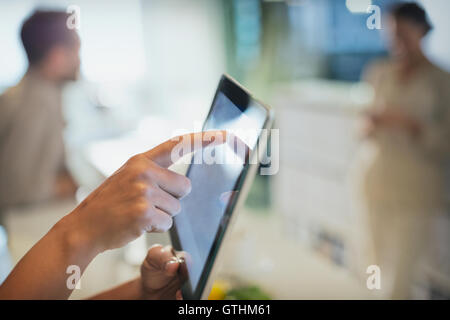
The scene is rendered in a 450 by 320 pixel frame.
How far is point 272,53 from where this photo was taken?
2.72 metres

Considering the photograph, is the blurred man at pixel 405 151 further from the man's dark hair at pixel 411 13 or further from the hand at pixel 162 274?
the hand at pixel 162 274

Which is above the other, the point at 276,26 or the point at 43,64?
the point at 276,26

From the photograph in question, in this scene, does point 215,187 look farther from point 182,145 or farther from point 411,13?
point 411,13

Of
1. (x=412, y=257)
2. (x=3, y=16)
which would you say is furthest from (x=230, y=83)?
(x=412, y=257)

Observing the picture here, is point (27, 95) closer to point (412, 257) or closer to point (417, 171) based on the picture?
point (417, 171)

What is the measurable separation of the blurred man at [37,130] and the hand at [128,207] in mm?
647

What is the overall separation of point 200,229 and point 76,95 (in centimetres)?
186

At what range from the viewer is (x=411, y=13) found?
132 cm

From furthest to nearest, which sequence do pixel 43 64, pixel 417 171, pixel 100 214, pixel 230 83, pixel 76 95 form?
pixel 76 95, pixel 417 171, pixel 43 64, pixel 230 83, pixel 100 214

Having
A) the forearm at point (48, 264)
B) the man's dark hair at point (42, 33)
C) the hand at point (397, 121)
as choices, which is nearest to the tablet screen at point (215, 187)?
the forearm at point (48, 264)

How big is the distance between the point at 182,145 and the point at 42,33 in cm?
70

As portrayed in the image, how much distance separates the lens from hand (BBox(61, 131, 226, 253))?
394 millimetres

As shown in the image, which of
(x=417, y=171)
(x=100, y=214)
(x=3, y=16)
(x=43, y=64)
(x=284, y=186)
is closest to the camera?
(x=100, y=214)

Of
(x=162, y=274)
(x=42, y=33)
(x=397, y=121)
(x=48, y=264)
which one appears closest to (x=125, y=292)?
(x=162, y=274)
